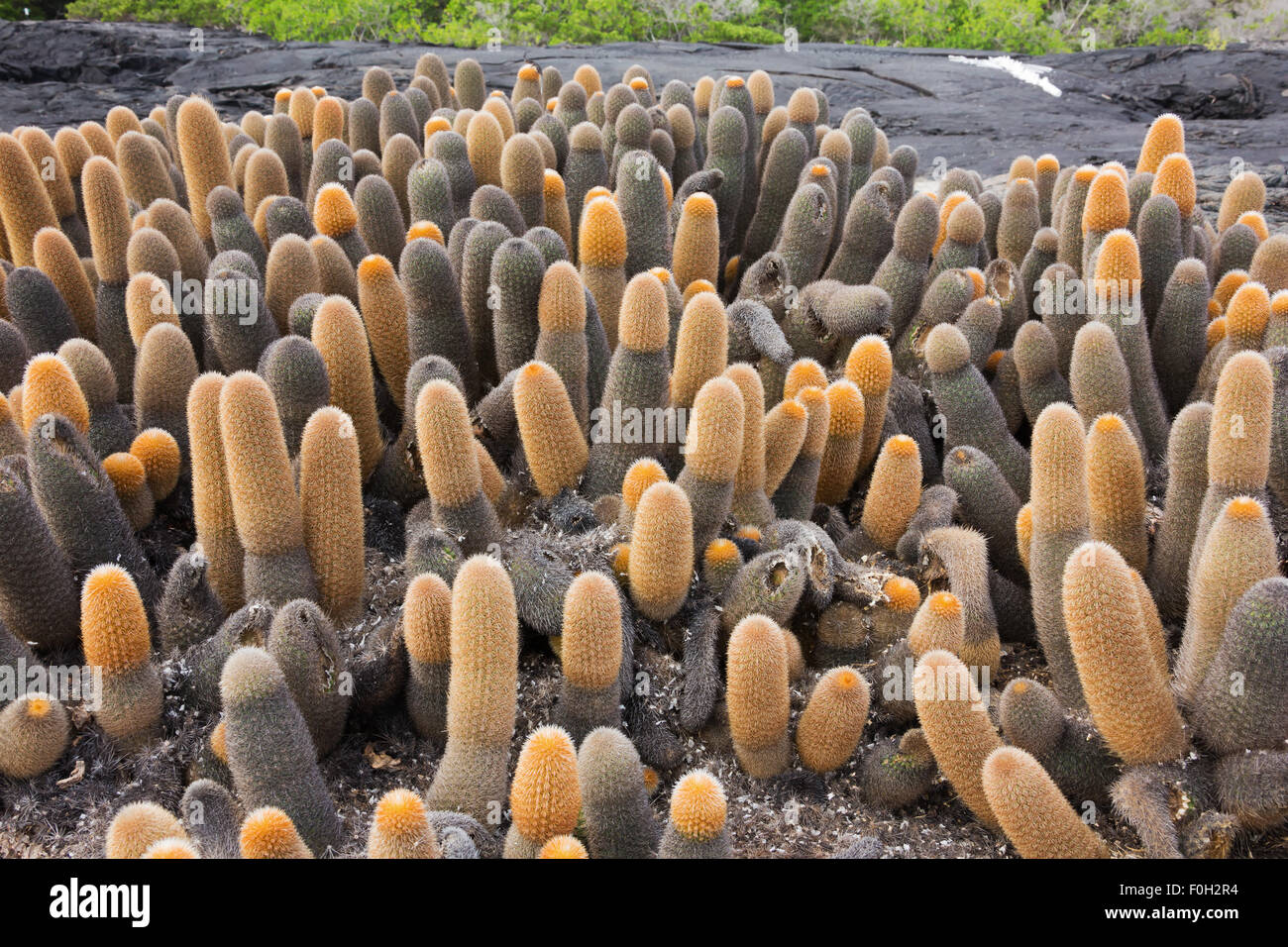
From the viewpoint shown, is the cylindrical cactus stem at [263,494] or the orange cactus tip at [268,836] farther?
the cylindrical cactus stem at [263,494]

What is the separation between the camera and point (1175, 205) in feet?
11.2

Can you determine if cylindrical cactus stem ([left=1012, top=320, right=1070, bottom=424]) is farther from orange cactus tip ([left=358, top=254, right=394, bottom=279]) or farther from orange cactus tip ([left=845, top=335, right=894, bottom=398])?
orange cactus tip ([left=358, top=254, right=394, bottom=279])

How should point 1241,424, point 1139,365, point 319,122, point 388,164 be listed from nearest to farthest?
1. point 1241,424
2. point 1139,365
3. point 388,164
4. point 319,122

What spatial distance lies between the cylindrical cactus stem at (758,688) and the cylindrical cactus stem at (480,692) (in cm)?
41

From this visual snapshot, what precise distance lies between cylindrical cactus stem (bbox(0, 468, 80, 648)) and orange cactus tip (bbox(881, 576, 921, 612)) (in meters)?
1.78

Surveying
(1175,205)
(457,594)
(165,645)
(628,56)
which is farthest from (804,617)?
(628,56)

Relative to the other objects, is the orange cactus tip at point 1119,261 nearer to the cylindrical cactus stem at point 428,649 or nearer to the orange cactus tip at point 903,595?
the orange cactus tip at point 903,595

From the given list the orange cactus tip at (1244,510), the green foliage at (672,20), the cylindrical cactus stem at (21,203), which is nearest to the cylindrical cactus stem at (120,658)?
the cylindrical cactus stem at (21,203)

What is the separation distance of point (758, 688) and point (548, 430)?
2.73 feet

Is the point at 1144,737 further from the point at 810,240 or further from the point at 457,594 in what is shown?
the point at 810,240

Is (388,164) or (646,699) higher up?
(388,164)

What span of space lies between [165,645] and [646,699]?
102 centimetres

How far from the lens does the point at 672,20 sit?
10312 mm

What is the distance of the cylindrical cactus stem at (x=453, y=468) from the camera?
2199 millimetres
